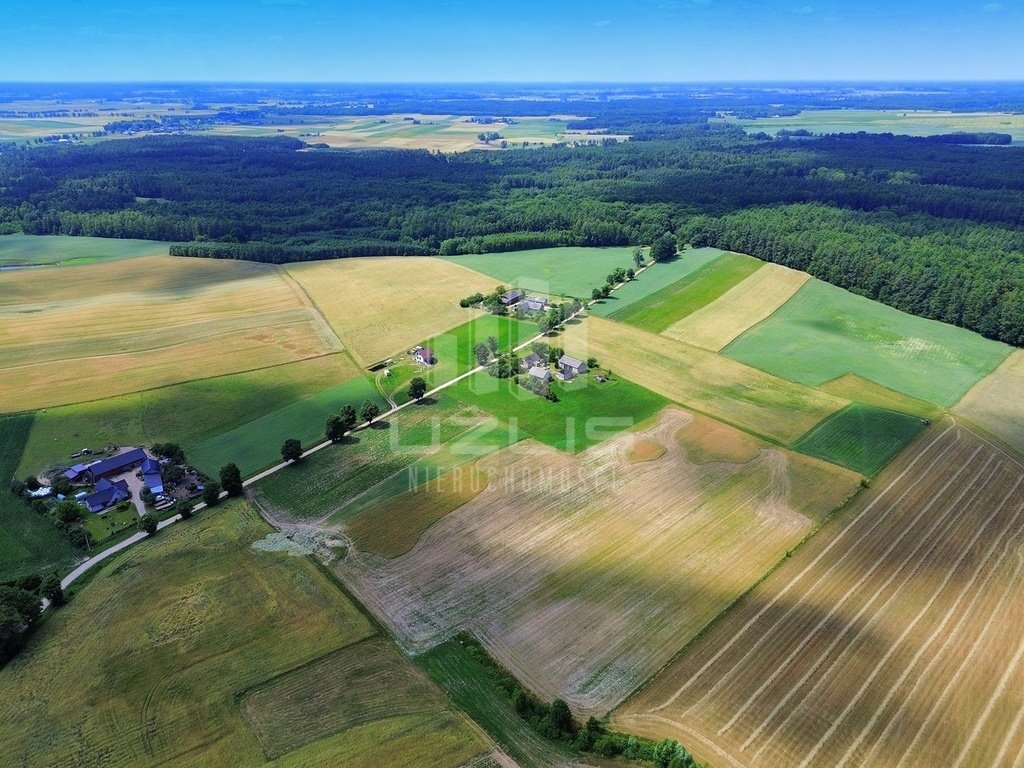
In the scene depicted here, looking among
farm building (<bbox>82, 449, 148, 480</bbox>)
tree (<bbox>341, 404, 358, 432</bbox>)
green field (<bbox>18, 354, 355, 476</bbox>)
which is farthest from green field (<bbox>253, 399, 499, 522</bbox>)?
farm building (<bbox>82, 449, 148, 480</bbox>)

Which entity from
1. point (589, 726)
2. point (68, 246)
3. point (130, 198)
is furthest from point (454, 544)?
point (130, 198)

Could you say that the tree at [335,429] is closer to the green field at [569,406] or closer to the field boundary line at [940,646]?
the green field at [569,406]

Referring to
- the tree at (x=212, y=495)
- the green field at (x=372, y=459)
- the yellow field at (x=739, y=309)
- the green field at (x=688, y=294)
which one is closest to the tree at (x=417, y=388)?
the green field at (x=372, y=459)

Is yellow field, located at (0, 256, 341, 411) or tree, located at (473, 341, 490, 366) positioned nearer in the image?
yellow field, located at (0, 256, 341, 411)

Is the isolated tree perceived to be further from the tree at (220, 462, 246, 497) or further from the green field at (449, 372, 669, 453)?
the green field at (449, 372, 669, 453)

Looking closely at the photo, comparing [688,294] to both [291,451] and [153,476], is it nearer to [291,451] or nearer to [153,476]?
[291,451]

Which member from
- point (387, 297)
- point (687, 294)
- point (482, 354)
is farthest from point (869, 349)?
point (387, 297)

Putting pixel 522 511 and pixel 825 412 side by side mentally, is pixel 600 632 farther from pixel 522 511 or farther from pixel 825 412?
pixel 825 412
